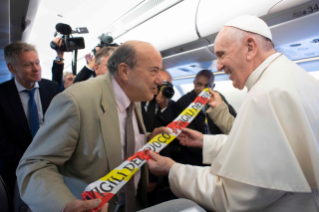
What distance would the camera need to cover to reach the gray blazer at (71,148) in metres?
1.00

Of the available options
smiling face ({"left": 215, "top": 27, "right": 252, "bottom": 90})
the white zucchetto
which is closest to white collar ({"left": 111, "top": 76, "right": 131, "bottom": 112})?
smiling face ({"left": 215, "top": 27, "right": 252, "bottom": 90})

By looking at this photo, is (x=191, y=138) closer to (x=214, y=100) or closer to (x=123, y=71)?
(x=214, y=100)

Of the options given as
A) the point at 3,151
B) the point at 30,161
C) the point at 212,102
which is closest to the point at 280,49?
the point at 212,102

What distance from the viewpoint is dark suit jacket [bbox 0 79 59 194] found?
1.55 m

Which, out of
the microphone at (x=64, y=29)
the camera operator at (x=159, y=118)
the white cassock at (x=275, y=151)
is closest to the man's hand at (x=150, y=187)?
the camera operator at (x=159, y=118)

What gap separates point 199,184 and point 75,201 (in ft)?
2.65

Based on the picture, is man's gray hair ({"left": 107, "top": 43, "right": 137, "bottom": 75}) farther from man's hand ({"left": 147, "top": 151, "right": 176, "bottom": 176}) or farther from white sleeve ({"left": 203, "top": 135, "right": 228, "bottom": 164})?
white sleeve ({"left": 203, "top": 135, "right": 228, "bottom": 164})

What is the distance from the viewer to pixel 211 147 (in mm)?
1943

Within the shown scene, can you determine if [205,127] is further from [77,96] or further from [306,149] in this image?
[77,96]

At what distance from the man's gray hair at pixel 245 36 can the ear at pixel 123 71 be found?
908 millimetres

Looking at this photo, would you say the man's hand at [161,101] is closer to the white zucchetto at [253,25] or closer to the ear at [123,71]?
the ear at [123,71]

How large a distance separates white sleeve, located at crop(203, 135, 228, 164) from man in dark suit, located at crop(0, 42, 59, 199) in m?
1.76

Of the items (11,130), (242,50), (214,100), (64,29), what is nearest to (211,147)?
(214,100)

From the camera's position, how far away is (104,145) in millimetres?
1289
